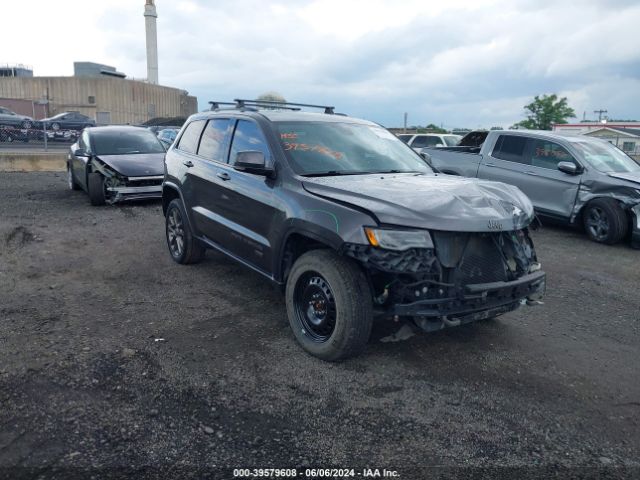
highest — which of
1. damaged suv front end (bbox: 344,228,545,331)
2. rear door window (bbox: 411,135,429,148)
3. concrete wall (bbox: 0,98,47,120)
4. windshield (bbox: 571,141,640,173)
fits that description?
concrete wall (bbox: 0,98,47,120)

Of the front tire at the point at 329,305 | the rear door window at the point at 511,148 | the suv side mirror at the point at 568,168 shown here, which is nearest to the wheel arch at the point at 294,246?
the front tire at the point at 329,305

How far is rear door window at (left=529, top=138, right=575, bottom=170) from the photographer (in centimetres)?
890

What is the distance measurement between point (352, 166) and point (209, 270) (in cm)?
248

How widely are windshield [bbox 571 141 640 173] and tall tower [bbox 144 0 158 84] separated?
5956cm

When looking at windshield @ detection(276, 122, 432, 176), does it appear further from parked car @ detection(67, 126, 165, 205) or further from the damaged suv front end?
parked car @ detection(67, 126, 165, 205)

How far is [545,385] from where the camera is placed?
3672mm

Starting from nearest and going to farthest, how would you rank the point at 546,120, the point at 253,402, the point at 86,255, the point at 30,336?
the point at 253,402 → the point at 30,336 → the point at 86,255 → the point at 546,120

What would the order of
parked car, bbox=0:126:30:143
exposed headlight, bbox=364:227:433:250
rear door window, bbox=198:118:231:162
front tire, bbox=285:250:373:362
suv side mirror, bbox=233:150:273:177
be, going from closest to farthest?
exposed headlight, bbox=364:227:433:250, front tire, bbox=285:250:373:362, suv side mirror, bbox=233:150:273:177, rear door window, bbox=198:118:231:162, parked car, bbox=0:126:30:143

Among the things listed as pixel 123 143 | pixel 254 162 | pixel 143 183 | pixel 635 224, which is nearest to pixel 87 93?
pixel 123 143

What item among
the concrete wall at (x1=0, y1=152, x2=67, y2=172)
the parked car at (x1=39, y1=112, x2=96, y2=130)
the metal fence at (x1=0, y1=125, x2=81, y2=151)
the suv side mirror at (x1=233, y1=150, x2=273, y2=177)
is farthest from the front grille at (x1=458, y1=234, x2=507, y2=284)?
the parked car at (x1=39, y1=112, x2=96, y2=130)

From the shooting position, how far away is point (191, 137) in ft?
20.3

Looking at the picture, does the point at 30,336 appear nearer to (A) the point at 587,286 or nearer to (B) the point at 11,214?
(A) the point at 587,286

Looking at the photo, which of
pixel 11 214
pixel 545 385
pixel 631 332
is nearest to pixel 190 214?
pixel 545 385

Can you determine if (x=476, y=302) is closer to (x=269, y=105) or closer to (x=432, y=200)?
(x=432, y=200)
